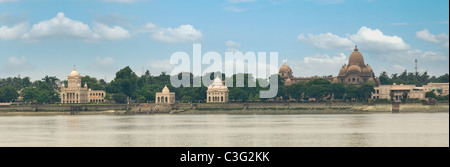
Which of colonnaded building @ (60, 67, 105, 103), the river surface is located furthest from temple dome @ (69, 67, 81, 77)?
the river surface

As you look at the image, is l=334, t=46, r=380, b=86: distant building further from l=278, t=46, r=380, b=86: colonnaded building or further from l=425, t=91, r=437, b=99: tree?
l=425, t=91, r=437, b=99: tree

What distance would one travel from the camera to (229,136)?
4947cm

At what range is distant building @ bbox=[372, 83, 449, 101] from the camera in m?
120

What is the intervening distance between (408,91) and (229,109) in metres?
35.9

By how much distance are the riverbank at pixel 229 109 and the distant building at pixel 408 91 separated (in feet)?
73.5

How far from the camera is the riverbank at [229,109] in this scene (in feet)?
316

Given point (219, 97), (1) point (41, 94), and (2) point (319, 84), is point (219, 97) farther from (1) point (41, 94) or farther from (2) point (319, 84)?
(1) point (41, 94)

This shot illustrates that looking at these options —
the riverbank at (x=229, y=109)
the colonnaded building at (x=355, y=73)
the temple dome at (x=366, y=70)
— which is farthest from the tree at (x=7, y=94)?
the temple dome at (x=366, y=70)

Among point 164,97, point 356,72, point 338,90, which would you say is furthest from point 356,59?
point 164,97

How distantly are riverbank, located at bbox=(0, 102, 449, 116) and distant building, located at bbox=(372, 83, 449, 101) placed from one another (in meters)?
22.4
